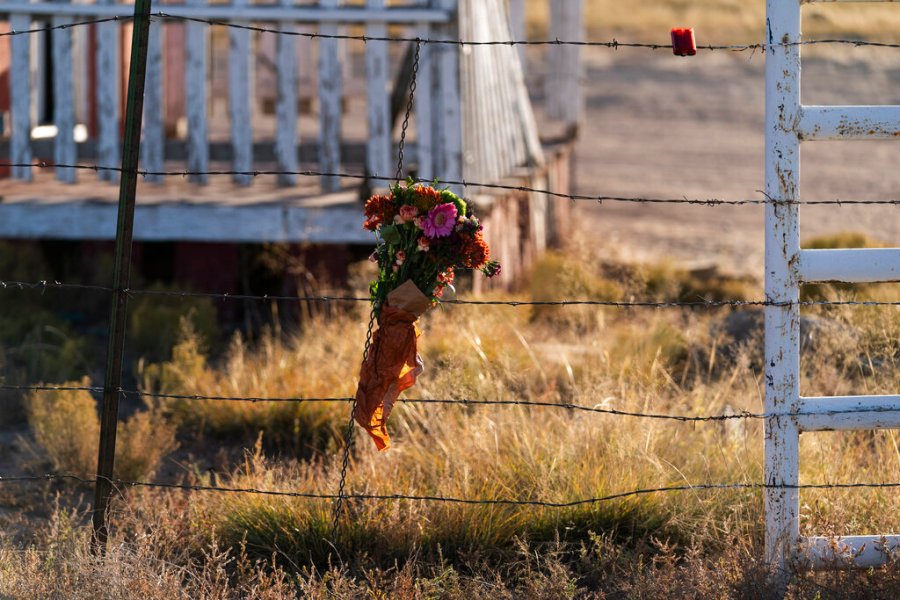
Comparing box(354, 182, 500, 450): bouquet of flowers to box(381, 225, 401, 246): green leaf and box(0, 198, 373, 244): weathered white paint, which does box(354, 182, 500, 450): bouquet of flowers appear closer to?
box(381, 225, 401, 246): green leaf

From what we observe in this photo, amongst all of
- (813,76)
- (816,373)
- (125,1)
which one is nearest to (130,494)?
(816,373)

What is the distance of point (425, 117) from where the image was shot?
21.4 feet

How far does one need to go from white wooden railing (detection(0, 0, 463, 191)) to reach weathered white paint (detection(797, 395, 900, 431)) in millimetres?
3317

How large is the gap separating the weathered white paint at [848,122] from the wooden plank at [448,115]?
3.12 m

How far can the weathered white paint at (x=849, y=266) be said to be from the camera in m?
3.46

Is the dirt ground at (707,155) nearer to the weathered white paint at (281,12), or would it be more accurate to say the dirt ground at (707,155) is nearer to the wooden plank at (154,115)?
the weathered white paint at (281,12)

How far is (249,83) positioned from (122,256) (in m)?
3.34

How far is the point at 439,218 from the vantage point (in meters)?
3.36

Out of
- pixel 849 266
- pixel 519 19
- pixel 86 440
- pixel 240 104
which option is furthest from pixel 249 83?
pixel 849 266

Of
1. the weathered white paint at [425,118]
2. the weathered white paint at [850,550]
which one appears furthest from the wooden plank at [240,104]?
the weathered white paint at [850,550]

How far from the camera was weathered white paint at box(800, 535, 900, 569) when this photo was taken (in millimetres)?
3443

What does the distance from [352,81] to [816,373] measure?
19.6 ft

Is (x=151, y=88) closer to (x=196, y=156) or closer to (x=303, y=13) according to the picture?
(x=196, y=156)

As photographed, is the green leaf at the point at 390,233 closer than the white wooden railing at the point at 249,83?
Yes
